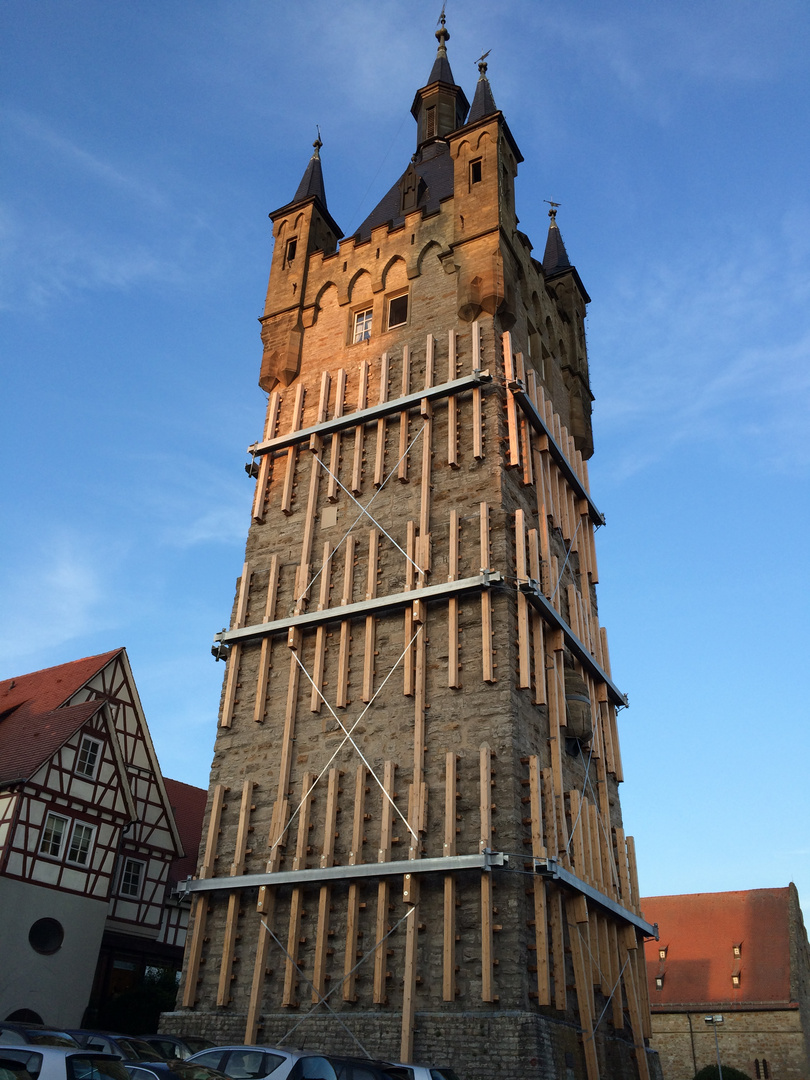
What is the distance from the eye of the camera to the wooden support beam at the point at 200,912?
664 inches

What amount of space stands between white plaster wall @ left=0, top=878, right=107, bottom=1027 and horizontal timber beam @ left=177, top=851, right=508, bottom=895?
5.99m

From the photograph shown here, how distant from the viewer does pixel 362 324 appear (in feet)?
79.1

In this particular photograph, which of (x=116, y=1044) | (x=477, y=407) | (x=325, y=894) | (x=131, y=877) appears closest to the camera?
(x=116, y=1044)

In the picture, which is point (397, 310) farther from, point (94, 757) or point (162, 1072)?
point (162, 1072)

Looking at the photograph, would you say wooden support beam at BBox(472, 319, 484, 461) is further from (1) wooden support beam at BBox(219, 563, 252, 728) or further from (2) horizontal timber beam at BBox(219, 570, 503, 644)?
(1) wooden support beam at BBox(219, 563, 252, 728)

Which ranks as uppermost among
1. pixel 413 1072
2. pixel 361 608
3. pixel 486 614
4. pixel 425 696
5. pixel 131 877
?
pixel 361 608

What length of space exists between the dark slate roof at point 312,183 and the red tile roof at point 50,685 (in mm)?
13932

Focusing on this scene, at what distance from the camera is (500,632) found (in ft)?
56.3

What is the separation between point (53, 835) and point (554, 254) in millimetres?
21380

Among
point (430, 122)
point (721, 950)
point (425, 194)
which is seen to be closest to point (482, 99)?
point (425, 194)

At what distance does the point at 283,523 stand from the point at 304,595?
2.40 m

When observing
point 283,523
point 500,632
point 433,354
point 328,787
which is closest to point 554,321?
point 433,354

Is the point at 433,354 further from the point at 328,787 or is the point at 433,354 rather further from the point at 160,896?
the point at 160,896

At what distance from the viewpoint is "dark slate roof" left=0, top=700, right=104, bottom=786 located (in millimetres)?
22875
